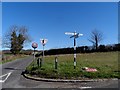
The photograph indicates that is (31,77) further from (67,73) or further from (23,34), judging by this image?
(23,34)

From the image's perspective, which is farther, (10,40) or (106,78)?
(10,40)

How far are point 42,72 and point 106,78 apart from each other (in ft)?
14.1

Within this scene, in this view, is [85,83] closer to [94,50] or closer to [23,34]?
[94,50]

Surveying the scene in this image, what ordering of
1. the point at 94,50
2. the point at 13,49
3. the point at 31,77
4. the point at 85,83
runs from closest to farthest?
the point at 85,83 < the point at 31,77 < the point at 94,50 < the point at 13,49

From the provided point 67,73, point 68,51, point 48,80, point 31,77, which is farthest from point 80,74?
point 68,51

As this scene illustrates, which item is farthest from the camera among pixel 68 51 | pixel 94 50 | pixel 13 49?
pixel 13 49

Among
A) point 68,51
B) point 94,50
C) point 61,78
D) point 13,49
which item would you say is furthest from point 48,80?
point 13,49

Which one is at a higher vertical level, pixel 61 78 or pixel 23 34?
pixel 23 34

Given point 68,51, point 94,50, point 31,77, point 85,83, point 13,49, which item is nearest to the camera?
point 85,83

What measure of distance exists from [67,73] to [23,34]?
68.9m

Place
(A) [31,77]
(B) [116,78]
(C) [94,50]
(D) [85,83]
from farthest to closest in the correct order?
(C) [94,50] < (A) [31,77] < (B) [116,78] < (D) [85,83]

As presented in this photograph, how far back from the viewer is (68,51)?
58.7 m

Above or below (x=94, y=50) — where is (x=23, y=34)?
above

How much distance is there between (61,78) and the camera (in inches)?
603
